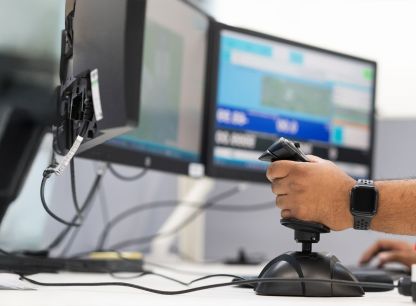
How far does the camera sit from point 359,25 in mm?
3332

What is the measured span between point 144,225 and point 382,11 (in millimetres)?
2132

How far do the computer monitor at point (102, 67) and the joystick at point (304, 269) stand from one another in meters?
0.24

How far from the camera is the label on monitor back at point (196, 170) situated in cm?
144

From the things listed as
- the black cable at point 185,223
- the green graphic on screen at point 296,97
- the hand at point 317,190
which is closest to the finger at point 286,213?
the hand at point 317,190

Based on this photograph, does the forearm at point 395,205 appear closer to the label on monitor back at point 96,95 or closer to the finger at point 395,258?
the label on monitor back at point 96,95

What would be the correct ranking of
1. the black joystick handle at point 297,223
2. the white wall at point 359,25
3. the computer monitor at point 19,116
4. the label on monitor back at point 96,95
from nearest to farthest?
the label on monitor back at point 96,95
the black joystick handle at point 297,223
the computer monitor at point 19,116
the white wall at point 359,25

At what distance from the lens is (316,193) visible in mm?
854

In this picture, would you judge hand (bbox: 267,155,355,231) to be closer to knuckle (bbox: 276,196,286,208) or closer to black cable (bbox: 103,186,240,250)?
knuckle (bbox: 276,196,286,208)

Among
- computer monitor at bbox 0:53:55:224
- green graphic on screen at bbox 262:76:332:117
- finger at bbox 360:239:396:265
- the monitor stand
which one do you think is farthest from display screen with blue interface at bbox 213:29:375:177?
the monitor stand

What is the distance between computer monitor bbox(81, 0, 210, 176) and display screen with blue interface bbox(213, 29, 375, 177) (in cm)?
7

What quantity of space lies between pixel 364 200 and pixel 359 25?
268 centimetres

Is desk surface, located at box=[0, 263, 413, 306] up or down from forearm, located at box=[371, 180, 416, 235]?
down

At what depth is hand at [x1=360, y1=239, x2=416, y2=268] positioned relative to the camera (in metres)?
1.37

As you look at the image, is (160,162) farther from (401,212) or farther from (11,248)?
(401,212)
